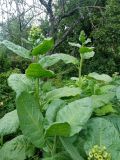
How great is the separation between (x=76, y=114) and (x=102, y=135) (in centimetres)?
12

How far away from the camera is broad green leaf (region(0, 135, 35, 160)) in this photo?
1555 millimetres

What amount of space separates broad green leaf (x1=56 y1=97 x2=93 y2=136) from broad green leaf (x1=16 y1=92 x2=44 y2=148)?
9 cm

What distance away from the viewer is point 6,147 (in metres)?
1.59

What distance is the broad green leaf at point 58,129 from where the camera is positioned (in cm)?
128

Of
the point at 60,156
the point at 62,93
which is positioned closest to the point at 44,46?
the point at 62,93

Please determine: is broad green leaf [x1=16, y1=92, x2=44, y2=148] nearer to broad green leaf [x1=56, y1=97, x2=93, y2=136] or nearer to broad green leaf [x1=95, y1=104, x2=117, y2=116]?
broad green leaf [x1=56, y1=97, x2=93, y2=136]

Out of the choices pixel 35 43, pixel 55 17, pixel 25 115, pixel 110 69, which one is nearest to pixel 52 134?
pixel 25 115

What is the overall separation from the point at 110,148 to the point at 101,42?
13.3 meters

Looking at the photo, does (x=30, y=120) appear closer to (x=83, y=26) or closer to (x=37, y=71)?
(x=37, y=71)

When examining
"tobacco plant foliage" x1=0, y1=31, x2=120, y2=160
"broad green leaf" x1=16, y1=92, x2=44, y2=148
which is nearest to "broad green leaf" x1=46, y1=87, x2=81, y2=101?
"tobacco plant foliage" x1=0, y1=31, x2=120, y2=160

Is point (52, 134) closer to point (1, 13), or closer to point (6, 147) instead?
point (6, 147)

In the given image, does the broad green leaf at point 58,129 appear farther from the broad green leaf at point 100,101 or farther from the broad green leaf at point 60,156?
the broad green leaf at point 100,101

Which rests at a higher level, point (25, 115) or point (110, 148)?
point (25, 115)

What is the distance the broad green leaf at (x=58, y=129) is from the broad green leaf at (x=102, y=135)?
0.27 ft
